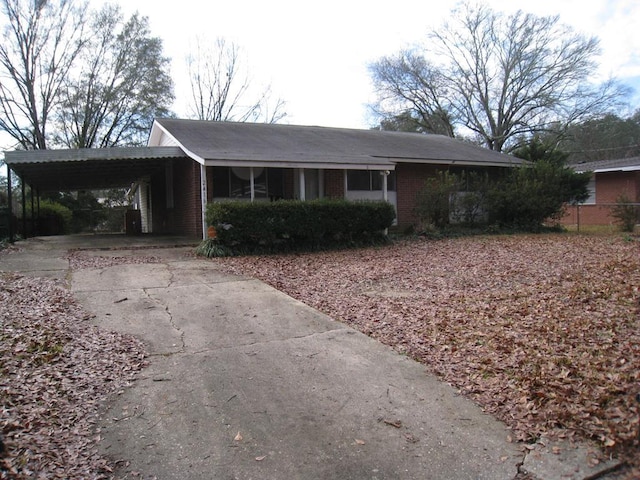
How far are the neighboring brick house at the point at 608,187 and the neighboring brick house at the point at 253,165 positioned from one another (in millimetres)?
6067

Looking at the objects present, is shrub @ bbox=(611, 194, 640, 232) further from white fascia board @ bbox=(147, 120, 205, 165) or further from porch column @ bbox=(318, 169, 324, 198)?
white fascia board @ bbox=(147, 120, 205, 165)

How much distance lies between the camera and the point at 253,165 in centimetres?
1245

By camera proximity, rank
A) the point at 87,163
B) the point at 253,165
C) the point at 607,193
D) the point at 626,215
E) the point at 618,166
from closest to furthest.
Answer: the point at 253,165 → the point at 87,163 → the point at 626,215 → the point at 618,166 → the point at 607,193

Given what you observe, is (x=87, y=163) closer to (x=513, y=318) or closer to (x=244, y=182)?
(x=244, y=182)

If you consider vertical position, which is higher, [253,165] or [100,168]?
[100,168]

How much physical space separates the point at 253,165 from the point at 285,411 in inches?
370

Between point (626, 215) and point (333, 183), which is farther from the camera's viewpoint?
point (333, 183)

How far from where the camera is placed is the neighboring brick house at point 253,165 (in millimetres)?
13250

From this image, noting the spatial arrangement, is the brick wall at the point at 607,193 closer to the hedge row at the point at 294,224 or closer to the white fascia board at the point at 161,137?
the hedge row at the point at 294,224

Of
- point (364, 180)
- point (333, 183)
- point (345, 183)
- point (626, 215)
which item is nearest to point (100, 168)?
point (333, 183)

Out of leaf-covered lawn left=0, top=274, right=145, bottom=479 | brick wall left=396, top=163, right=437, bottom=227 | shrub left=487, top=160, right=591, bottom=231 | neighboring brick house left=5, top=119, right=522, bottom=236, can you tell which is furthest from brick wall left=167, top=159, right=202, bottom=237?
shrub left=487, top=160, right=591, bottom=231

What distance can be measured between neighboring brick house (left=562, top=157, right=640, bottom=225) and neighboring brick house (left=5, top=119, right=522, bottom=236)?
239 inches

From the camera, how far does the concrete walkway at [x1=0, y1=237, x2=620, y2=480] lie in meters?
3.06

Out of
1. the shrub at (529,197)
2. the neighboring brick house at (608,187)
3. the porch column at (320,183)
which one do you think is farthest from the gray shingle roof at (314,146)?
the neighboring brick house at (608,187)
